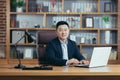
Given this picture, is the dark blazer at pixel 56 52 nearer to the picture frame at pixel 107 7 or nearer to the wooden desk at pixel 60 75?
the wooden desk at pixel 60 75

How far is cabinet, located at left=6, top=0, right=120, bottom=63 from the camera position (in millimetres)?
5859

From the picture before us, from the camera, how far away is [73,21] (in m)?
5.93

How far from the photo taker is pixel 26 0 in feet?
19.2

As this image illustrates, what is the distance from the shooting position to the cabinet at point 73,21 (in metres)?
5.86

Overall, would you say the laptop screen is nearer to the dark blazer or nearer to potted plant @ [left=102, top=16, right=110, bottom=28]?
the dark blazer

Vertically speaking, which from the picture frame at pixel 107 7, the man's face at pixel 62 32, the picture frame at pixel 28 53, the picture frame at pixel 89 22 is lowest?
the picture frame at pixel 28 53

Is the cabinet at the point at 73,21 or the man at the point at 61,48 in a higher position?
the cabinet at the point at 73,21

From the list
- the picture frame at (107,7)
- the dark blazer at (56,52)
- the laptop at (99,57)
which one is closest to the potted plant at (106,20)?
the picture frame at (107,7)

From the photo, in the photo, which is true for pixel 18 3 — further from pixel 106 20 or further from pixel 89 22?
pixel 106 20

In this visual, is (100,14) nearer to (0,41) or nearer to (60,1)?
(60,1)

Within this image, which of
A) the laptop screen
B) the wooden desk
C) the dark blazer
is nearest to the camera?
the wooden desk

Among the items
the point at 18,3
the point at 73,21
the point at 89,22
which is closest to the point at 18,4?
the point at 18,3

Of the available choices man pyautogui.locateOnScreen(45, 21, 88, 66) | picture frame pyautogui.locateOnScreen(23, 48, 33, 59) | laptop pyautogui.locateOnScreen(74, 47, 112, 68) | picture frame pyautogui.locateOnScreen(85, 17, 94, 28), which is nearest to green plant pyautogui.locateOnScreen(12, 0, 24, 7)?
picture frame pyautogui.locateOnScreen(23, 48, 33, 59)

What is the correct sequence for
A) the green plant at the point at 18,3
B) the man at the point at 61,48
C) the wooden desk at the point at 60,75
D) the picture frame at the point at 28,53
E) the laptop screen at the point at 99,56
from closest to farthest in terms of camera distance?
the wooden desk at the point at 60,75 < the laptop screen at the point at 99,56 < the man at the point at 61,48 < the green plant at the point at 18,3 < the picture frame at the point at 28,53
